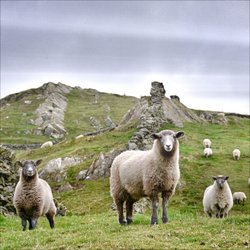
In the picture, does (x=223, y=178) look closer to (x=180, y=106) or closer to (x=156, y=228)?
(x=156, y=228)

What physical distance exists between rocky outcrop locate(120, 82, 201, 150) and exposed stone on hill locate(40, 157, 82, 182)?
9398 millimetres

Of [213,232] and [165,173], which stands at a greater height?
[165,173]

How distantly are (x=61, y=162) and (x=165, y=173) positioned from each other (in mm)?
44091

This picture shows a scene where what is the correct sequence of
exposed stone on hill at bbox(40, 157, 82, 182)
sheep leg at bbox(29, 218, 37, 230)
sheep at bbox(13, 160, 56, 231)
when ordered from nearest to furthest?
sheep leg at bbox(29, 218, 37, 230)
sheep at bbox(13, 160, 56, 231)
exposed stone on hill at bbox(40, 157, 82, 182)

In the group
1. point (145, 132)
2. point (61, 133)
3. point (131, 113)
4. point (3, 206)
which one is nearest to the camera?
point (3, 206)

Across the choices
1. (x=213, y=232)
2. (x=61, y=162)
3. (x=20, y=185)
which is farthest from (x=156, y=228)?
(x=61, y=162)

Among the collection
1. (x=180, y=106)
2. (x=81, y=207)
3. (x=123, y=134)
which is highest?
(x=180, y=106)

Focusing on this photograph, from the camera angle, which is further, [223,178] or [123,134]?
[123,134]

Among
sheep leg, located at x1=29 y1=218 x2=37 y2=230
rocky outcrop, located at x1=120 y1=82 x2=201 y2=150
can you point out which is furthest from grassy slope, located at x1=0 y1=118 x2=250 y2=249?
rocky outcrop, located at x1=120 y1=82 x2=201 y2=150

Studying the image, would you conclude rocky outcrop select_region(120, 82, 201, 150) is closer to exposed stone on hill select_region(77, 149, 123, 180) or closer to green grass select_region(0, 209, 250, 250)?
exposed stone on hill select_region(77, 149, 123, 180)

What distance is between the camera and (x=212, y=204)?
27.2 meters

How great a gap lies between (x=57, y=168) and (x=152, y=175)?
42857mm

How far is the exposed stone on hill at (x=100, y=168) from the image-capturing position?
55281 mm

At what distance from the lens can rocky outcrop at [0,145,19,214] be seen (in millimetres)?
34094
